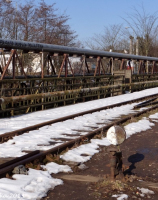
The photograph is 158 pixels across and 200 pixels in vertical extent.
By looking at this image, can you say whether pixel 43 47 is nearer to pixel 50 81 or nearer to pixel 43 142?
pixel 50 81

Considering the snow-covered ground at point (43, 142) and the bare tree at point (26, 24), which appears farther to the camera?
the bare tree at point (26, 24)

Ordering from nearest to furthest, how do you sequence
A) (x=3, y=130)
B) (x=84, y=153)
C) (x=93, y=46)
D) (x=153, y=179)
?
(x=153, y=179) → (x=84, y=153) → (x=3, y=130) → (x=93, y=46)

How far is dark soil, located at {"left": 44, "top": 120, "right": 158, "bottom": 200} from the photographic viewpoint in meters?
5.04

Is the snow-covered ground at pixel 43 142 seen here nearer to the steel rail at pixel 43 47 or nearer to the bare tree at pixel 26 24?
the steel rail at pixel 43 47

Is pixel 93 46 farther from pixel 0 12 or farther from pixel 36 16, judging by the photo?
pixel 0 12

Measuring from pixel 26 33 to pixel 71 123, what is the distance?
24.7m

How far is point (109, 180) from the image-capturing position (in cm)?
550

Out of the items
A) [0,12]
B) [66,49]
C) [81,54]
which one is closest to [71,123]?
[66,49]

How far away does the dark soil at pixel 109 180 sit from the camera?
16.5ft

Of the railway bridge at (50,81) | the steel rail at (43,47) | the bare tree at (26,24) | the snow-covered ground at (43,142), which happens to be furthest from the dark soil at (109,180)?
the bare tree at (26,24)

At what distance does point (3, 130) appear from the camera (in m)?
10.2

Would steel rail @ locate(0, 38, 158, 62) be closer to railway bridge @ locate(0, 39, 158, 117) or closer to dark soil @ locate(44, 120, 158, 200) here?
railway bridge @ locate(0, 39, 158, 117)

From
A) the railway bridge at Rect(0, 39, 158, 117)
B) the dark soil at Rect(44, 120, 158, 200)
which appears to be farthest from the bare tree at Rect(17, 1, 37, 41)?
the dark soil at Rect(44, 120, 158, 200)

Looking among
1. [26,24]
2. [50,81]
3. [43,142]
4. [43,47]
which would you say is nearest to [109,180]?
[43,142]
